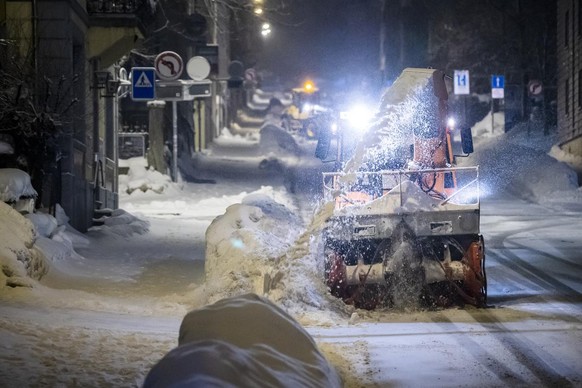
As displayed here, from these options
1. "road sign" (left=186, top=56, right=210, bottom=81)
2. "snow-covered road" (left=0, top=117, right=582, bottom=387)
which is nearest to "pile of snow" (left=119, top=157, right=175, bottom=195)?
"road sign" (left=186, top=56, right=210, bottom=81)

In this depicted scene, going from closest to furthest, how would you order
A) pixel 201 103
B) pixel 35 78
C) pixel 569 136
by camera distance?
pixel 35 78 → pixel 569 136 → pixel 201 103

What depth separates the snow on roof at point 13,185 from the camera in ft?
47.6

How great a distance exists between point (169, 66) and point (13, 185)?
1059 cm

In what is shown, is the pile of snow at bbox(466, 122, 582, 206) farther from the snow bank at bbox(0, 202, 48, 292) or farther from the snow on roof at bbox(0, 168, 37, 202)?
the snow bank at bbox(0, 202, 48, 292)

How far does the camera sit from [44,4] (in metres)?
19.0

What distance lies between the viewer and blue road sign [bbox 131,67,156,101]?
74.1 ft

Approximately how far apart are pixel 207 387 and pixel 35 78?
Result: 1423 cm

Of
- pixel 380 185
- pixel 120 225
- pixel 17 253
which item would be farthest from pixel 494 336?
pixel 120 225

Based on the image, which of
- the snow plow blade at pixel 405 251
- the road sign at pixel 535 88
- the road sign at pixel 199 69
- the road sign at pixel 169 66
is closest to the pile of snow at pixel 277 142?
the road sign at pixel 535 88

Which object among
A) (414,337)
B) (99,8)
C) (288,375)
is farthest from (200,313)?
(99,8)

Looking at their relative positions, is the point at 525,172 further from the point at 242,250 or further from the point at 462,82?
the point at 242,250

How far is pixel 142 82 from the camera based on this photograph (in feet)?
74.4

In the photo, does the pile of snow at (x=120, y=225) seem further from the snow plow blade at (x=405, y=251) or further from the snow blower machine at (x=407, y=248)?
the snow plow blade at (x=405, y=251)

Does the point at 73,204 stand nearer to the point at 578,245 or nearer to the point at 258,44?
the point at 578,245
